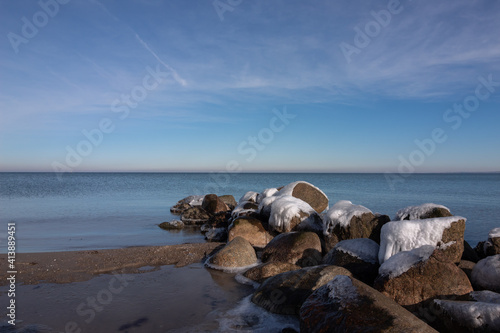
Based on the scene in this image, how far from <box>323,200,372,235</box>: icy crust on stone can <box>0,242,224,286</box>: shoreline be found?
11.8ft

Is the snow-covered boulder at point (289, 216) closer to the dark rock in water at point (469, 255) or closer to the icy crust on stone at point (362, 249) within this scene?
the icy crust on stone at point (362, 249)

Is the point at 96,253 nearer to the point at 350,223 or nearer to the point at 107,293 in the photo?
the point at 107,293

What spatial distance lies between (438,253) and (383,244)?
1382 millimetres

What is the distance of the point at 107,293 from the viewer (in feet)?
21.9

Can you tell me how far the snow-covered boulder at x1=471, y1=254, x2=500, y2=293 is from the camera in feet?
19.7

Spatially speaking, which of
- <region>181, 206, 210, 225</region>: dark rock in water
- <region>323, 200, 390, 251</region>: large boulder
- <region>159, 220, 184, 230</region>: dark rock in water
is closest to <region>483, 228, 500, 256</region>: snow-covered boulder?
<region>323, 200, 390, 251</region>: large boulder

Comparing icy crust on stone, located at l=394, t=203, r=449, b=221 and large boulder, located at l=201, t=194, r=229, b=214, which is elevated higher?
icy crust on stone, located at l=394, t=203, r=449, b=221

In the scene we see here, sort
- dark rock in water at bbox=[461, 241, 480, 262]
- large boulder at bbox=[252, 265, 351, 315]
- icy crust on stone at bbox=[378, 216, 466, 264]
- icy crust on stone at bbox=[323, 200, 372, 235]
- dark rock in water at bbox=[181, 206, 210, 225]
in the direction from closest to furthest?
large boulder at bbox=[252, 265, 351, 315] < icy crust on stone at bbox=[378, 216, 466, 264] < dark rock in water at bbox=[461, 241, 480, 262] < icy crust on stone at bbox=[323, 200, 372, 235] < dark rock in water at bbox=[181, 206, 210, 225]

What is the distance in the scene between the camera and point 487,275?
6125 millimetres

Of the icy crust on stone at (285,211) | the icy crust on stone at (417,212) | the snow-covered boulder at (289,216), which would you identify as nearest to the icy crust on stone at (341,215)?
the icy crust on stone at (417,212)

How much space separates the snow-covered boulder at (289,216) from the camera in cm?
1072

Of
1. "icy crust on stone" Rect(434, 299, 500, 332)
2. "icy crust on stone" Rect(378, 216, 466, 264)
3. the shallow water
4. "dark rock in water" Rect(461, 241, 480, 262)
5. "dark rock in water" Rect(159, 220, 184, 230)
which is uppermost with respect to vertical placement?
"icy crust on stone" Rect(378, 216, 466, 264)

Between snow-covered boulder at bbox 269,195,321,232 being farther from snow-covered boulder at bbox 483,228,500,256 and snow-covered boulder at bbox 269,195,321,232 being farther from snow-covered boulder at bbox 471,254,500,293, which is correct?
snow-covered boulder at bbox 471,254,500,293

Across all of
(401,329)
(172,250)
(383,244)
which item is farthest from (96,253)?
(401,329)
